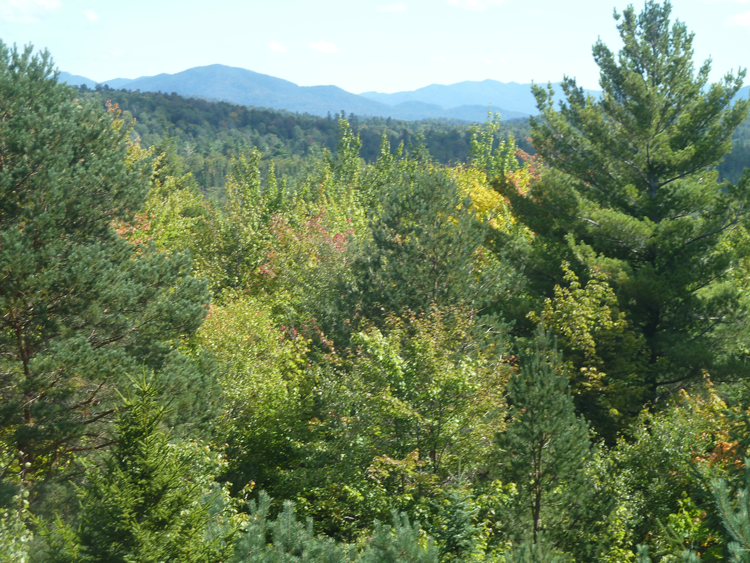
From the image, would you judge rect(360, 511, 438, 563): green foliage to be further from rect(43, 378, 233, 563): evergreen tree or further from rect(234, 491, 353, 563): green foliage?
rect(43, 378, 233, 563): evergreen tree

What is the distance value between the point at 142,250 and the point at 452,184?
1057 cm

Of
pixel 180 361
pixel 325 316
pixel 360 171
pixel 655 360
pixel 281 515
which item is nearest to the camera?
pixel 281 515

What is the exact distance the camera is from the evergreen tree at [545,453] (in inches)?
398

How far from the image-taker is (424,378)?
12812mm

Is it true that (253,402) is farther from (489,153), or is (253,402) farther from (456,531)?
(489,153)

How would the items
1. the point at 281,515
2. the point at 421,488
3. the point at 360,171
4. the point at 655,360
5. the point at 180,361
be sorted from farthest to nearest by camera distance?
the point at 360,171, the point at 655,360, the point at 180,361, the point at 421,488, the point at 281,515

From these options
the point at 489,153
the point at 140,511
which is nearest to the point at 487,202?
the point at 489,153

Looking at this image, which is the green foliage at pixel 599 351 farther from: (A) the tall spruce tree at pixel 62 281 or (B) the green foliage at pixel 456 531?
(A) the tall spruce tree at pixel 62 281

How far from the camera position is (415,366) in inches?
510

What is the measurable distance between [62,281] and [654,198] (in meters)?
17.7

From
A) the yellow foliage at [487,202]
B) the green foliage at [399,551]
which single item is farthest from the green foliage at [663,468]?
the yellow foliage at [487,202]

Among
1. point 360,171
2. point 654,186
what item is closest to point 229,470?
point 654,186

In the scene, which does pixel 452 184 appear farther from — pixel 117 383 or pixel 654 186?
pixel 117 383

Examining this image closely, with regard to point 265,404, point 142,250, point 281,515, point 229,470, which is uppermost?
point 142,250
